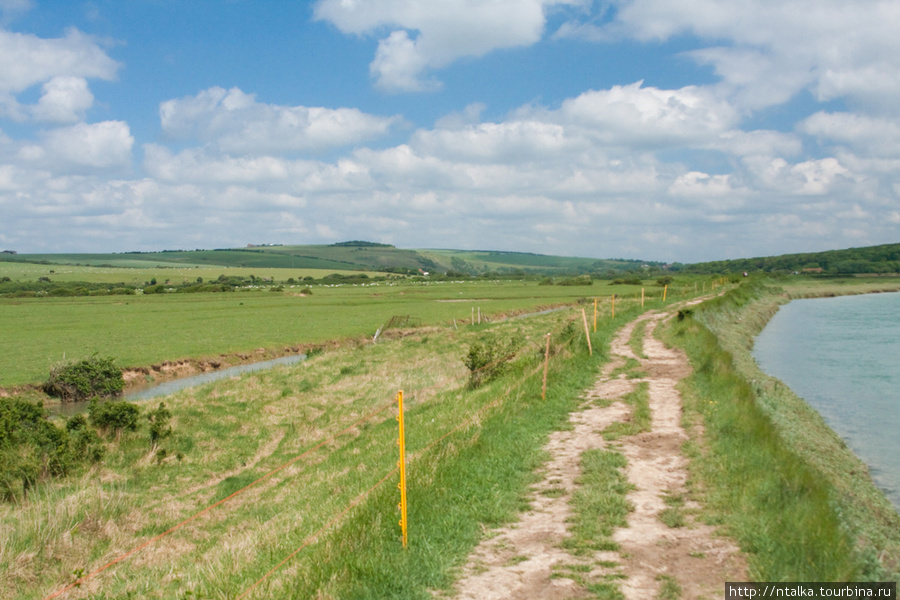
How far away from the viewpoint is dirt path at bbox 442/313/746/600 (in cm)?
558

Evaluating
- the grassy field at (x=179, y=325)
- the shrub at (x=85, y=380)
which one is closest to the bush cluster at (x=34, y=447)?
the shrub at (x=85, y=380)

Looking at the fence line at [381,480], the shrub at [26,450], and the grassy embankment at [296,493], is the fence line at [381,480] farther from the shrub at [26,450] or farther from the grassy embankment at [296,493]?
the shrub at [26,450]

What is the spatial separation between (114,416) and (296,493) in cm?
663

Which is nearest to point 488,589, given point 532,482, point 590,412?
point 532,482

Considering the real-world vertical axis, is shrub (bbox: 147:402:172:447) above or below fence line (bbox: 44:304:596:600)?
below

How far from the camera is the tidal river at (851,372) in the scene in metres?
14.0

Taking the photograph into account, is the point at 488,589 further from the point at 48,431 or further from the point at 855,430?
the point at 855,430

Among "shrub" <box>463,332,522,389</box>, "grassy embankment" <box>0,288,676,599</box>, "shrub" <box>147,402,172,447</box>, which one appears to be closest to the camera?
"grassy embankment" <box>0,288,676,599</box>

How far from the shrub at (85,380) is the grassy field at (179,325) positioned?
140cm

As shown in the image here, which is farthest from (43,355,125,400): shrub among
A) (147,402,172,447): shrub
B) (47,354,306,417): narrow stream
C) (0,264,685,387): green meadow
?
(147,402,172,447): shrub

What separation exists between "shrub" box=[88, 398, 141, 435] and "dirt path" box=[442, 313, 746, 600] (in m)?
11.1

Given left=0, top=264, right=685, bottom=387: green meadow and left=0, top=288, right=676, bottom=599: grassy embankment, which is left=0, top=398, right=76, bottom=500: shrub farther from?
left=0, top=264, right=685, bottom=387: green meadow

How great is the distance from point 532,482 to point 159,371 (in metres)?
25.9

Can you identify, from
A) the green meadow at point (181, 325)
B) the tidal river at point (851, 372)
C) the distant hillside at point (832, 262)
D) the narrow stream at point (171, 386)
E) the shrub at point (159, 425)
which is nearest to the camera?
the tidal river at point (851, 372)
